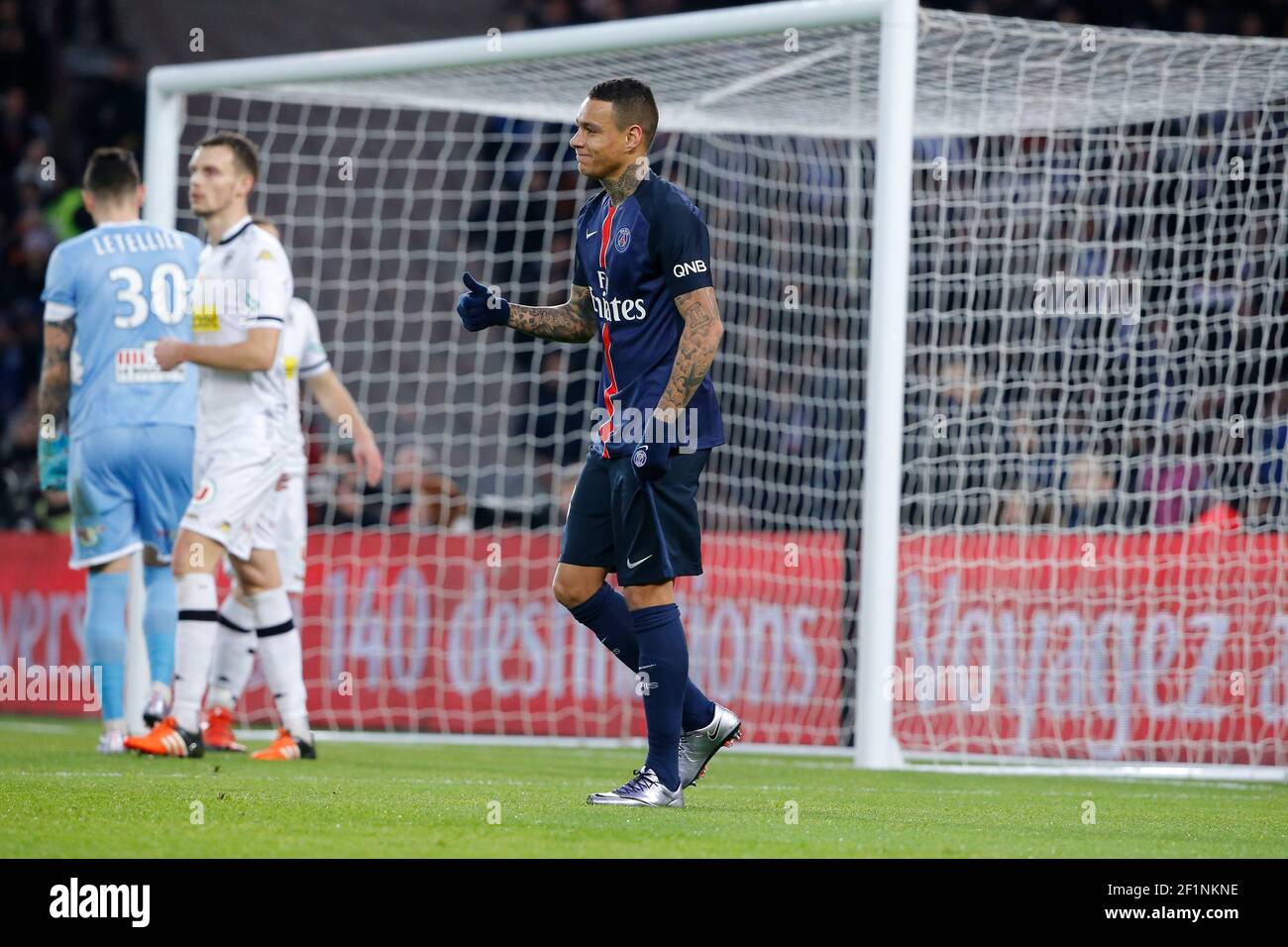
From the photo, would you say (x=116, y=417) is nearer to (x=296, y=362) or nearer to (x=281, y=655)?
(x=296, y=362)

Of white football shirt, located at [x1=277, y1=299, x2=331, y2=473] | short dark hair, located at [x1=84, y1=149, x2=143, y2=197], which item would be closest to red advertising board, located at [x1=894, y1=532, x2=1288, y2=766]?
white football shirt, located at [x1=277, y1=299, x2=331, y2=473]

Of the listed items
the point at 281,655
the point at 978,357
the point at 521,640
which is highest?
the point at 978,357

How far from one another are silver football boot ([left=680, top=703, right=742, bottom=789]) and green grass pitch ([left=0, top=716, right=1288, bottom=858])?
101 mm

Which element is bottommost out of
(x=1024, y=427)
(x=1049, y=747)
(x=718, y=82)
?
(x=1049, y=747)

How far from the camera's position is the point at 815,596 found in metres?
10.4

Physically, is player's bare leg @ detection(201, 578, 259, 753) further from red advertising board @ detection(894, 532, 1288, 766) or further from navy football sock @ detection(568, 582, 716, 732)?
red advertising board @ detection(894, 532, 1288, 766)

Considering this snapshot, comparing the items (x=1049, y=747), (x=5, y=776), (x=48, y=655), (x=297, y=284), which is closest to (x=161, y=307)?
(x=5, y=776)

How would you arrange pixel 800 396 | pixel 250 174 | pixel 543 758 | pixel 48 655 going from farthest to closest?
pixel 800 396 → pixel 48 655 → pixel 543 758 → pixel 250 174

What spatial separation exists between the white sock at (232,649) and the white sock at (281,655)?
0.65 metres

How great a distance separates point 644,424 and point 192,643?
2.62 m

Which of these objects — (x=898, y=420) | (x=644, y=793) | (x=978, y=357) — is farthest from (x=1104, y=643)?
(x=644, y=793)

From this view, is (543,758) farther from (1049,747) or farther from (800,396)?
(800,396)

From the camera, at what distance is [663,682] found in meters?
5.15
